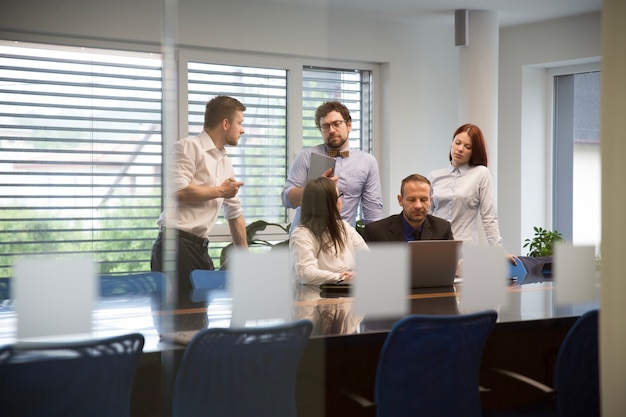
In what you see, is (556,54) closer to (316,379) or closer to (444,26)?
(444,26)

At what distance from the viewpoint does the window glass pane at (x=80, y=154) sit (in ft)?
6.87

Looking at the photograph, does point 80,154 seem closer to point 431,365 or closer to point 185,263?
point 185,263

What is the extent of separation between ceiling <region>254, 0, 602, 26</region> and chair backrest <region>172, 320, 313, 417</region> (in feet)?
3.50

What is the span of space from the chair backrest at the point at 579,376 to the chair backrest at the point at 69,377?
1.49 meters

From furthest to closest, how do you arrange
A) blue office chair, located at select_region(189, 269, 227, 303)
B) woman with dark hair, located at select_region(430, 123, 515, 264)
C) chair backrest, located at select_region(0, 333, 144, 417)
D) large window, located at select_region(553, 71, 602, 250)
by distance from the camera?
woman with dark hair, located at select_region(430, 123, 515, 264), large window, located at select_region(553, 71, 602, 250), blue office chair, located at select_region(189, 269, 227, 303), chair backrest, located at select_region(0, 333, 144, 417)

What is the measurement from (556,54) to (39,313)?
1962 millimetres

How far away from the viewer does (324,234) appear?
99.9 inches

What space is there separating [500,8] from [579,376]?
4.37ft

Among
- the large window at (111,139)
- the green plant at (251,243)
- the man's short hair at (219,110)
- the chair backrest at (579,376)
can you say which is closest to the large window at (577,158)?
the chair backrest at (579,376)

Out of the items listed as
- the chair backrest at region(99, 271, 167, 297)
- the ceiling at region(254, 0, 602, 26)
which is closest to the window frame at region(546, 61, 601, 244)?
the ceiling at region(254, 0, 602, 26)

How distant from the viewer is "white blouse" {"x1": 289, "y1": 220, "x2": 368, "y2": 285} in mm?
2453

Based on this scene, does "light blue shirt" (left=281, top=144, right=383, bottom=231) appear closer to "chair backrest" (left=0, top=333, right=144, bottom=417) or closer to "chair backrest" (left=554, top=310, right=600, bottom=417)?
"chair backrest" (left=0, top=333, right=144, bottom=417)

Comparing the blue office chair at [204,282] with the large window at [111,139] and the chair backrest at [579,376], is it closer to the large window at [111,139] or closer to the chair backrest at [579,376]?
the large window at [111,139]

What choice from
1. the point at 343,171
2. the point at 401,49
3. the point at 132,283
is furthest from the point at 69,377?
the point at 401,49
